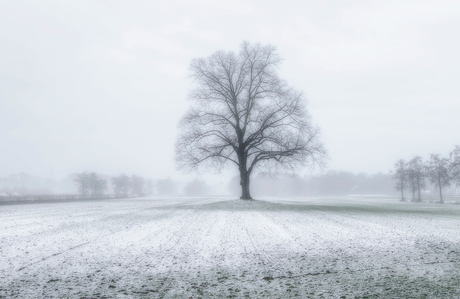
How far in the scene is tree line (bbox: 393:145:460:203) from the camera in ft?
162

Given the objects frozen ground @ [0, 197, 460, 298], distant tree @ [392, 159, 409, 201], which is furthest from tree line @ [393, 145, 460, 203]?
frozen ground @ [0, 197, 460, 298]

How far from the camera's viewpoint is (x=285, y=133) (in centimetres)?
3325

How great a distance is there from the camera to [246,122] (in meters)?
34.6

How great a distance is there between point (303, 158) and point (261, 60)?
10.5 metres

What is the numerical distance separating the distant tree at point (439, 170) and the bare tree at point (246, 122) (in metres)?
32.9

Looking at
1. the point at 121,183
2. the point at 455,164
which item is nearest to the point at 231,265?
the point at 455,164

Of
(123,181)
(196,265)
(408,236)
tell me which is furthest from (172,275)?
(123,181)

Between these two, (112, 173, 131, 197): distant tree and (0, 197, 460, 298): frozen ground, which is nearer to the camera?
(0, 197, 460, 298): frozen ground

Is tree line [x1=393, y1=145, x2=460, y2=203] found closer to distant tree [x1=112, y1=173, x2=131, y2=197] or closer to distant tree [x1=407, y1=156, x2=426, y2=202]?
distant tree [x1=407, y1=156, x2=426, y2=202]

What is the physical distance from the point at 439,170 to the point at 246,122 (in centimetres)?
3753

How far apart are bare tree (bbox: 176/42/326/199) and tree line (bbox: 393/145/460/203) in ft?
92.1

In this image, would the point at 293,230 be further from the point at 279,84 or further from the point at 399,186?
the point at 399,186

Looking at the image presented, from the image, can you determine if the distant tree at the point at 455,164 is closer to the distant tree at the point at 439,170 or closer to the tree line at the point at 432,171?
the tree line at the point at 432,171

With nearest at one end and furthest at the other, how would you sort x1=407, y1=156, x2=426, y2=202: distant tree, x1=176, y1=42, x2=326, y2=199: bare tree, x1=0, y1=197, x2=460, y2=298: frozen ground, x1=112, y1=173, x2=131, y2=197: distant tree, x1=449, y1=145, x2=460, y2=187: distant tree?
x1=0, y1=197, x2=460, y2=298: frozen ground, x1=176, y1=42, x2=326, y2=199: bare tree, x1=449, y1=145, x2=460, y2=187: distant tree, x1=407, y1=156, x2=426, y2=202: distant tree, x1=112, y1=173, x2=131, y2=197: distant tree
